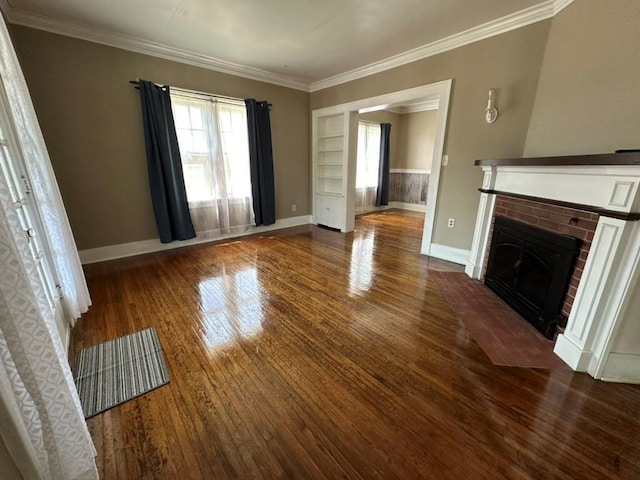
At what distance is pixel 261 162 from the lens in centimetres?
432

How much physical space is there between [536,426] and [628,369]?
849mm

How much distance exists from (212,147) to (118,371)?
10.3ft

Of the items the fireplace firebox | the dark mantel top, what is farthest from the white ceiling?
the fireplace firebox

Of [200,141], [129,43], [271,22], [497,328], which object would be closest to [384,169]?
[200,141]

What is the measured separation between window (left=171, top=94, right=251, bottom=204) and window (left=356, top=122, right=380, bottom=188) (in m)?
2.98

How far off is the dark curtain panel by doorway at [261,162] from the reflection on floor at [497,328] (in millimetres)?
3035

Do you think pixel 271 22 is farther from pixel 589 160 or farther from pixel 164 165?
pixel 589 160

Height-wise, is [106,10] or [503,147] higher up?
[106,10]

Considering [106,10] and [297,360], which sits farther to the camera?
[106,10]

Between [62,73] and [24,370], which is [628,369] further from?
[62,73]

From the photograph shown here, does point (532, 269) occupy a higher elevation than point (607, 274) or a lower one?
lower

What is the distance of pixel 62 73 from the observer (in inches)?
109

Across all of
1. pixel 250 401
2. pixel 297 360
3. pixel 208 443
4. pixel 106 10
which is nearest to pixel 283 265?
pixel 297 360

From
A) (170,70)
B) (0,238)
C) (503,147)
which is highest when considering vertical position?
(170,70)
